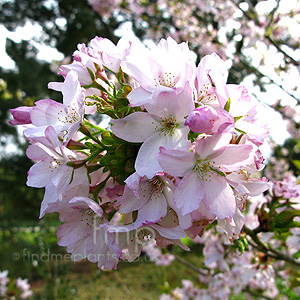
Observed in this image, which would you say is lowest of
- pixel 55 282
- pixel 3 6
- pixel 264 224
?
pixel 55 282

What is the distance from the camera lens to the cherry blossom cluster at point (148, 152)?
587 mm

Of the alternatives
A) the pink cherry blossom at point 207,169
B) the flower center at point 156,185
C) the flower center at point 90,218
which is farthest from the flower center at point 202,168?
the flower center at point 90,218

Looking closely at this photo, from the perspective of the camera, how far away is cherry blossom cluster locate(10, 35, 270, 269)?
59cm

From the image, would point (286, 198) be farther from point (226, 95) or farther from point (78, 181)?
point (78, 181)

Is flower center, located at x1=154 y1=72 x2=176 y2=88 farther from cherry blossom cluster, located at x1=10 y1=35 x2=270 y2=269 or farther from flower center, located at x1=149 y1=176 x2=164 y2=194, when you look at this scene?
flower center, located at x1=149 y1=176 x2=164 y2=194

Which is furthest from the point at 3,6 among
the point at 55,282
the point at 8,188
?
the point at 8,188

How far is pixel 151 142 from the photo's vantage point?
2.10 feet

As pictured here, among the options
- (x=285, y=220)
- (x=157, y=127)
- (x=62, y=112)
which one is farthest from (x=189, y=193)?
(x=285, y=220)

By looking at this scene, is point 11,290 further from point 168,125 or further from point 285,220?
point 168,125

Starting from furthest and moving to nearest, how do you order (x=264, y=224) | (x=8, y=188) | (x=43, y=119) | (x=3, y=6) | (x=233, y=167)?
(x=8, y=188)
(x=3, y=6)
(x=264, y=224)
(x=43, y=119)
(x=233, y=167)

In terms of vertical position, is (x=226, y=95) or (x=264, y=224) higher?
(x=226, y=95)

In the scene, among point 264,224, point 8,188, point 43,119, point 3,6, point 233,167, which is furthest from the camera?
point 8,188

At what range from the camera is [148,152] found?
0.62 m

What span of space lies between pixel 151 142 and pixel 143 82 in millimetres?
146
